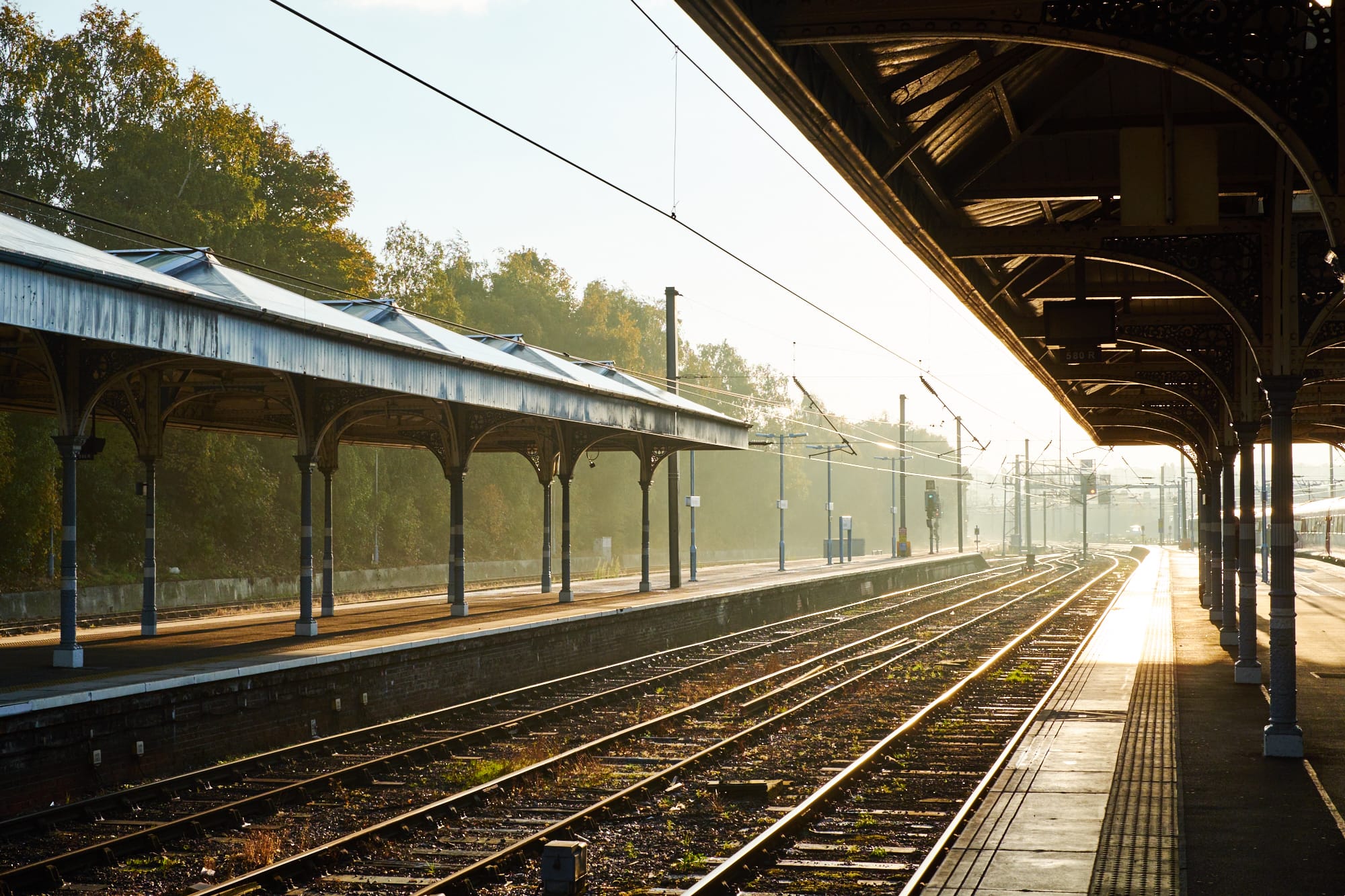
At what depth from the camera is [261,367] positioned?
14.4 m

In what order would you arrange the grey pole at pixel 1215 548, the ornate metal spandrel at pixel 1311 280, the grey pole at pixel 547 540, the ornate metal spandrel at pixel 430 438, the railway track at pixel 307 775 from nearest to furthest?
the railway track at pixel 307 775
the ornate metal spandrel at pixel 1311 280
the ornate metal spandrel at pixel 430 438
the grey pole at pixel 1215 548
the grey pole at pixel 547 540

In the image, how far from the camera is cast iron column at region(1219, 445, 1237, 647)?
59.6ft

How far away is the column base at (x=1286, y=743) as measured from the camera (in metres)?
11.3

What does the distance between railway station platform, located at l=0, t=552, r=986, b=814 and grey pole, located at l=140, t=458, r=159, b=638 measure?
0.26 m

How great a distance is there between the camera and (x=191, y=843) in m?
9.55

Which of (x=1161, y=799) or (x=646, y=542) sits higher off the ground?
(x=646, y=542)

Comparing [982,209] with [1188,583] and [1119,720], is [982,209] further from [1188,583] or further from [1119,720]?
[1188,583]

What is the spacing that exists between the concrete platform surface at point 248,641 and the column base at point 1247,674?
9.61 m

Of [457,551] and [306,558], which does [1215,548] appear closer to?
[457,551]

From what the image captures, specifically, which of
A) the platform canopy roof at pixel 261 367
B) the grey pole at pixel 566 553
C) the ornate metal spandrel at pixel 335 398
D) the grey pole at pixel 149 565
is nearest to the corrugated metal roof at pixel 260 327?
the platform canopy roof at pixel 261 367

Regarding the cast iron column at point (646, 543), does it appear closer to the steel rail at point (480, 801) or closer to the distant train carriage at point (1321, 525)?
the steel rail at point (480, 801)

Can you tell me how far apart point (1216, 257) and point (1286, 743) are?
418 cm

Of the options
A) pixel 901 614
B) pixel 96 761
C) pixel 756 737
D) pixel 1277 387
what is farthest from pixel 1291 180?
pixel 901 614

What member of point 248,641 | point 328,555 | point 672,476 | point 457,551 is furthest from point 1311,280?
point 672,476
